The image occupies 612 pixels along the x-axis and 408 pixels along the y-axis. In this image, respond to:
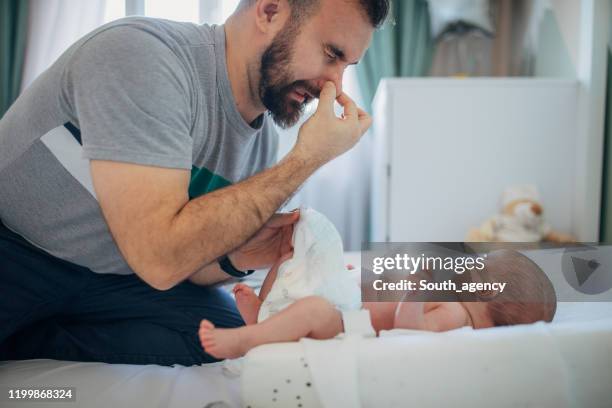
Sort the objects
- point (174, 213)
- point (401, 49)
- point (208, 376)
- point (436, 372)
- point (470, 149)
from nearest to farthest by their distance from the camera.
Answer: point (436, 372) < point (174, 213) < point (208, 376) < point (470, 149) < point (401, 49)

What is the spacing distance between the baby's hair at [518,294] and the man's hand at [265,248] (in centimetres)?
44

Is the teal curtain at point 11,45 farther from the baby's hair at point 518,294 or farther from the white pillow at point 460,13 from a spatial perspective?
the baby's hair at point 518,294

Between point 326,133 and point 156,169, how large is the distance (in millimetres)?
341

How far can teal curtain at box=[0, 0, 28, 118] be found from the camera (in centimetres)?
272

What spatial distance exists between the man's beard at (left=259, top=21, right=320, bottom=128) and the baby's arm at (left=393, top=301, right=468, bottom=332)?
526mm

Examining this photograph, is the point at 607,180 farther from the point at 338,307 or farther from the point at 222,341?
the point at 222,341

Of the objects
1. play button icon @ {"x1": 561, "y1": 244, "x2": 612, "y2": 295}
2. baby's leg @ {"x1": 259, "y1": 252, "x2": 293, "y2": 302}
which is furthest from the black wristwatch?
play button icon @ {"x1": 561, "y1": 244, "x2": 612, "y2": 295}

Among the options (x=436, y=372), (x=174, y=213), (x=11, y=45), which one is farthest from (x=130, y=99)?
(x=11, y=45)

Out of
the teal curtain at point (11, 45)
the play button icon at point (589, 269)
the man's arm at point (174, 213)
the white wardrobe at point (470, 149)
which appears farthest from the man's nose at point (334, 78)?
the teal curtain at point (11, 45)

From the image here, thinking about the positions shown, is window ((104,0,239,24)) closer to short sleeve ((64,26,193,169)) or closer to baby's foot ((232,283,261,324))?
short sleeve ((64,26,193,169))

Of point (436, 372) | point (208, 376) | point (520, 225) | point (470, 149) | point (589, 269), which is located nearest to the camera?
point (436, 372)

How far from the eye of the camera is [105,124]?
0.83 m

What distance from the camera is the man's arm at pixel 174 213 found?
2.64ft

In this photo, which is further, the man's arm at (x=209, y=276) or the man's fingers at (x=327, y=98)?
the man's arm at (x=209, y=276)
